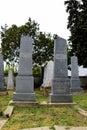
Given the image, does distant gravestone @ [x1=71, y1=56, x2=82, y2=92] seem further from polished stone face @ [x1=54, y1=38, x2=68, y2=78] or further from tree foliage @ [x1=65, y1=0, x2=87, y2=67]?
tree foliage @ [x1=65, y1=0, x2=87, y2=67]

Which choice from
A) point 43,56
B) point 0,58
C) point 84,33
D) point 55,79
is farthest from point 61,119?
point 43,56

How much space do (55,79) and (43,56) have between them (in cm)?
2681

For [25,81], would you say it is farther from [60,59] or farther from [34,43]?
[34,43]

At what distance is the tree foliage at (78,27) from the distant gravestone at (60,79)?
714 inches

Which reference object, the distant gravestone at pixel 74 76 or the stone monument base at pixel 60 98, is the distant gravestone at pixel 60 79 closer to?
the stone monument base at pixel 60 98

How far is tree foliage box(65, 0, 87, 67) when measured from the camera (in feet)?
114

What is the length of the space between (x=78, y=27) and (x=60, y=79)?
65.2 ft

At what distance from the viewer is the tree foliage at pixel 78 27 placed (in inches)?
1367

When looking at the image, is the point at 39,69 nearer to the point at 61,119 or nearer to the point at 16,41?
the point at 16,41

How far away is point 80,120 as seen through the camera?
10570 mm

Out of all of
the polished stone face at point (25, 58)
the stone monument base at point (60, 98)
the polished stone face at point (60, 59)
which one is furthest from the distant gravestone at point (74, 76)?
the polished stone face at point (25, 58)

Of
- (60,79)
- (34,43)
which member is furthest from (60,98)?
(34,43)

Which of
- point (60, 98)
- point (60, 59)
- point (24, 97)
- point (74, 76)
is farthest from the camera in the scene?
point (74, 76)

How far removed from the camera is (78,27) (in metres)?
35.2
